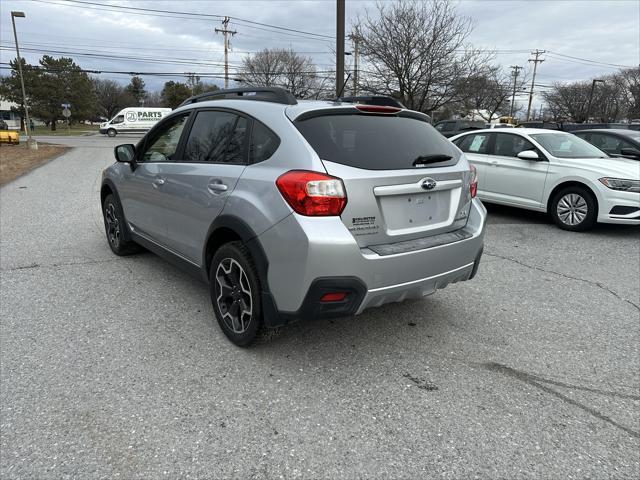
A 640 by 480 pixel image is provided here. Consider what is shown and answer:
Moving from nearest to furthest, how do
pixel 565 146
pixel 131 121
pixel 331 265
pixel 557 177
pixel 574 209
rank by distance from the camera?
pixel 331 265 < pixel 574 209 < pixel 557 177 < pixel 565 146 < pixel 131 121

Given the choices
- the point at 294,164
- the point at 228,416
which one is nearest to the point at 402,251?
the point at 294,164

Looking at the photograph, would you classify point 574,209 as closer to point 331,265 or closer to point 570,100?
point 331,265

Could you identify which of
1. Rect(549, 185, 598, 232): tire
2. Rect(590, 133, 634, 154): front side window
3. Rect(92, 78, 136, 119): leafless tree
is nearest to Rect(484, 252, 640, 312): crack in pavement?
Rect(549, 185, 598, 232): tire

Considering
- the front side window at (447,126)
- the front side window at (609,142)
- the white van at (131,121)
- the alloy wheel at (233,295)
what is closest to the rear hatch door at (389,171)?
the alloy wheel at (233,295)

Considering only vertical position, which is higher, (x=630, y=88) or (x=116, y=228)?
(x=630, y=88)

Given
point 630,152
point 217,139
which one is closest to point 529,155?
point 630,152

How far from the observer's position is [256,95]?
352cm

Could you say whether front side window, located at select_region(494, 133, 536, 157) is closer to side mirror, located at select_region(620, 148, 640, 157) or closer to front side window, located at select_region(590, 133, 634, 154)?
side mirror, located at select_region(620, 148, 640, 157)

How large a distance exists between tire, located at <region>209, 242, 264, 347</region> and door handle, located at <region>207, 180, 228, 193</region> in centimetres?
39

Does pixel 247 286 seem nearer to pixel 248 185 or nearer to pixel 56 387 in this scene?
pixel 248 185

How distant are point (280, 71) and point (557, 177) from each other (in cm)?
4301

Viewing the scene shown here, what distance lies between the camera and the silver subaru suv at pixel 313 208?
265cm

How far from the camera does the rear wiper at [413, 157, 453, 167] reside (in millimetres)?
3109

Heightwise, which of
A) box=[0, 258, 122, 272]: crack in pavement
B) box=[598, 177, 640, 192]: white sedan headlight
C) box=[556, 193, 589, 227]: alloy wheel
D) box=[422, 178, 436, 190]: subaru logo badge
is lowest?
box=[0, 258, 122, 272]: crack in pavement
